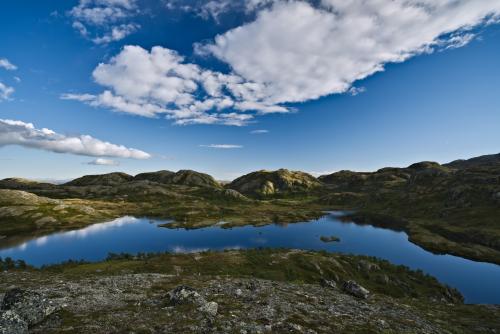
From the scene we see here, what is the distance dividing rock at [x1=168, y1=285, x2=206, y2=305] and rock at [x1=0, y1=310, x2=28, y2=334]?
442 inches

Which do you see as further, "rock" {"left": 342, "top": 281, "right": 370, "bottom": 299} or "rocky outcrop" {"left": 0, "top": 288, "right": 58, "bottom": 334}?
"rock" {"left": 342, "top": 281, "right": 370, "bottom": 299}

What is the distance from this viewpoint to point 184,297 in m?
27.0

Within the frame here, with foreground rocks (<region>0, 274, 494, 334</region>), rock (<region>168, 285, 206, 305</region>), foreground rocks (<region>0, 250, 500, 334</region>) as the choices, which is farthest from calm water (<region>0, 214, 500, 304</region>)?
rock (<region>168, 285, 206, 305</region>)

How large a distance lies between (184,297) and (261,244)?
98.4m

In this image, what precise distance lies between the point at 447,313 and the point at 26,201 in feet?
788

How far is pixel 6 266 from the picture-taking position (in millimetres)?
63531

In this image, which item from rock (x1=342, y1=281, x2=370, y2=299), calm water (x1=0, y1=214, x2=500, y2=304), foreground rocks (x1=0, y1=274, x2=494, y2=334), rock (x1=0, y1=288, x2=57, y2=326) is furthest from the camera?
calm water (x1=0, y1=214, x2=500, y2=304)

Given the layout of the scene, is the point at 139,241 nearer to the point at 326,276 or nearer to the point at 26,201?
the point at 326,276

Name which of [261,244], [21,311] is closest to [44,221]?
[261,244]

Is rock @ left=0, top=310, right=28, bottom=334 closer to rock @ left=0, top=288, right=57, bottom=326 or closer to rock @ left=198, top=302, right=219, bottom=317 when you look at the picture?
rock @ left=0, top=288, right=57, bottom=326

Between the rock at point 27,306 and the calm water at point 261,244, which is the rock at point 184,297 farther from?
the calm water at point 261,244

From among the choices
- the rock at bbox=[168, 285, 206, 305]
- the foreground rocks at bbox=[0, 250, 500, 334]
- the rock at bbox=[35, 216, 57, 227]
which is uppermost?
the rock at bbox=[168, 285, 206, 305]

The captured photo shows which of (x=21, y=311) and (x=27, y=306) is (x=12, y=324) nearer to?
(x=21, y=311)

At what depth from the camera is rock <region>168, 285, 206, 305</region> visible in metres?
26.6
